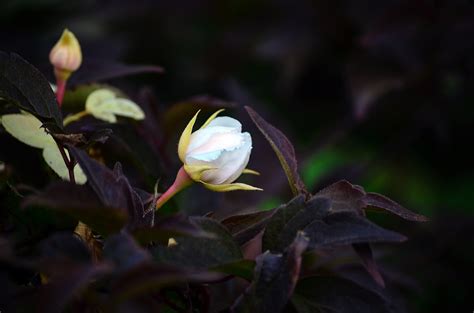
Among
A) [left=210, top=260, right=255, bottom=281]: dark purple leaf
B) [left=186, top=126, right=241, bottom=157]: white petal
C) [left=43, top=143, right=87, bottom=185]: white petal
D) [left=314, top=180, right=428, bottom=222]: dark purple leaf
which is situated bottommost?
[left=210, top=260, right=255, bottom=281]: dark purple leaf

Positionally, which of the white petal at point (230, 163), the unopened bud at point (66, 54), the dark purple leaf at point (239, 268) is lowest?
the dark purple leaf at point (239, 268)

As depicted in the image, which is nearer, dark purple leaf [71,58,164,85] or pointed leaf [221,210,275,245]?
pointed leaf [221,210,275,245]

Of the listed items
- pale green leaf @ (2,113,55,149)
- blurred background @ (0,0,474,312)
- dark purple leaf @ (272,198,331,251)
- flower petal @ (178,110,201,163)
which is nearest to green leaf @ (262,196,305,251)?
dark purple leaf @ (272,198,331,251)

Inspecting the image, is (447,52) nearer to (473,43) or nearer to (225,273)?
(473,43)

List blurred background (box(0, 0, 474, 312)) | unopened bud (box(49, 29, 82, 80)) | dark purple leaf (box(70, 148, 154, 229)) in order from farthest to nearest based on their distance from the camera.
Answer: blurred background (box(0, 0, 474, 312)) → unopened bud (box(49, 29, 82, 80)) → dark purple leaf (box(70, 148, 154, 229))

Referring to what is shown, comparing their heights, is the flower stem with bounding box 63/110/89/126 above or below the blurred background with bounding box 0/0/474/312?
above

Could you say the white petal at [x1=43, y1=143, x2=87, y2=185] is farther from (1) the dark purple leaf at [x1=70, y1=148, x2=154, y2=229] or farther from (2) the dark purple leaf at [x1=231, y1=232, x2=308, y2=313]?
(2) the dark purple leaf at [x1=231, y1=232, x2=308, y2=313]

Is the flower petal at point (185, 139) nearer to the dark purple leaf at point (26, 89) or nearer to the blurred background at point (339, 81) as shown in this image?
the dark purple leaf at point (26, 89)

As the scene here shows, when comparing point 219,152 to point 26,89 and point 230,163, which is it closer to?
point 230,163

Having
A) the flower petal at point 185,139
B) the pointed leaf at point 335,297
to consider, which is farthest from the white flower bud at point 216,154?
the pointed leaf at point 335,297
